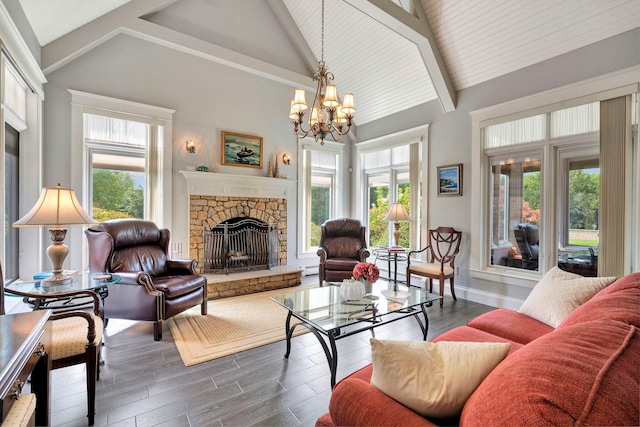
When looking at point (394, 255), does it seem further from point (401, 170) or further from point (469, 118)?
point (469, 118)

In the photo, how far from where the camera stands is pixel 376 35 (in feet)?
15.1

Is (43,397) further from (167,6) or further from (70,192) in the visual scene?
(167,6)

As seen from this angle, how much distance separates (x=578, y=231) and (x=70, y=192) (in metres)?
5.17

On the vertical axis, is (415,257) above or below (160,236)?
below

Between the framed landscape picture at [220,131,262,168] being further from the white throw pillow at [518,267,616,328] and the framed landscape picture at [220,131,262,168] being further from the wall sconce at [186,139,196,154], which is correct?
the white throw pillow at [518,267,616,328]

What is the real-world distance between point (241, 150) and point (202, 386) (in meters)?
3.74

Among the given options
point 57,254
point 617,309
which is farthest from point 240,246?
point 617,309

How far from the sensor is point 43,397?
1.42 metres

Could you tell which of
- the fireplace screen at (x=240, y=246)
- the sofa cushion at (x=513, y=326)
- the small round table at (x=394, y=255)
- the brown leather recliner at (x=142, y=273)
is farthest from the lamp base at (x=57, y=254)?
the small round table at (x=394, y=255)

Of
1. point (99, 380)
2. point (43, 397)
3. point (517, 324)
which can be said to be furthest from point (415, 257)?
point (43, 397)

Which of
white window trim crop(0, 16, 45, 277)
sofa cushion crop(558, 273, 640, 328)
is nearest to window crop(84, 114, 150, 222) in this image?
white window trim crop(0, 16, 45, 277)

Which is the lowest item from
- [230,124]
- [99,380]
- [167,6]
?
[99,380]

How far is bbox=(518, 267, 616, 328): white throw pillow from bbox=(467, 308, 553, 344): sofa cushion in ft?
0.23

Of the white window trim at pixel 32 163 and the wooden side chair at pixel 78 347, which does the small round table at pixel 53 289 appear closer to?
the wooden side chair at pixel 78 347
